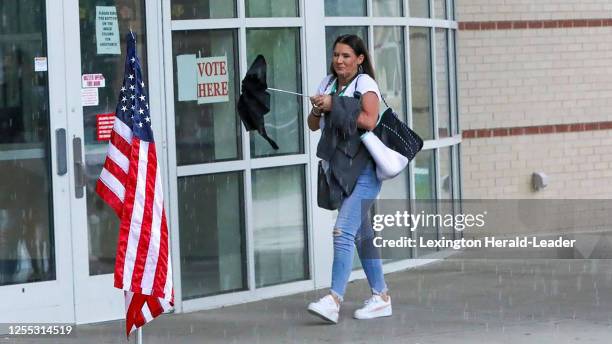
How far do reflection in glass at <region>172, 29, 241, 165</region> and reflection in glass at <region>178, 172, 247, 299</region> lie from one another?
0.58ft

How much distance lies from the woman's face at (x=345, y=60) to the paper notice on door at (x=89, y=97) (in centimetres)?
155

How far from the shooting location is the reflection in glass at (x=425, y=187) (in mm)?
11352

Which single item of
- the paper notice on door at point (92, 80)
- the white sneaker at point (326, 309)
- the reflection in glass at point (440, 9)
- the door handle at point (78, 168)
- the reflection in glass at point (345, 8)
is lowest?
the white sneaker at point (326, 309)

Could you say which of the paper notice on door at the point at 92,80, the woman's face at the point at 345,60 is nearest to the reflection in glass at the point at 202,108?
the paper notice on door at the point at 92,80

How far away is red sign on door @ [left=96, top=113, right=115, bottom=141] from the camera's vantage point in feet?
29.2

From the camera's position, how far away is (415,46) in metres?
11.3

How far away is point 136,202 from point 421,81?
4748 mm

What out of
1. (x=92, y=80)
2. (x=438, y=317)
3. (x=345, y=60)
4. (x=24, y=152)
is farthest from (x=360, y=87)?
(x=24, y=152)

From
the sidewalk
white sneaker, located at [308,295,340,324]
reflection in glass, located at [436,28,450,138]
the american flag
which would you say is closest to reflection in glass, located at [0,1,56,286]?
the sidewalk

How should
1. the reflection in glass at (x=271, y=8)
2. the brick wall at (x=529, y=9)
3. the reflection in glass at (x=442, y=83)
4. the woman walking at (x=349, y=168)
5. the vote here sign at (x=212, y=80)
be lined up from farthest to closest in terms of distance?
the brick wall at (x=529, y=9), the reflection in glass at (x=442, y=83), the reflection in glass at (x=271, y=8), the vote here sign at (x=212, y=80), the woman walking at (x=349, y=168)

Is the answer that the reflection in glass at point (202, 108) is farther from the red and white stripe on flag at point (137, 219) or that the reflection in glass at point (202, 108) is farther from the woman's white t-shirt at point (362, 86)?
the red and white stripe on flag at point (137, 219)

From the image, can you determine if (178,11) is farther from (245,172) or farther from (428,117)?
(428,117)

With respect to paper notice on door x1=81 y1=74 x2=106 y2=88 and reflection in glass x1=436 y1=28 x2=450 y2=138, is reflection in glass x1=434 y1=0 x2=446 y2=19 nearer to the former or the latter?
reflection in glass x1=436 y1=28 x2=450 y2=138

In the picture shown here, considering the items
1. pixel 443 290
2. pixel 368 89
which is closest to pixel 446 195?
pixel 443 290
